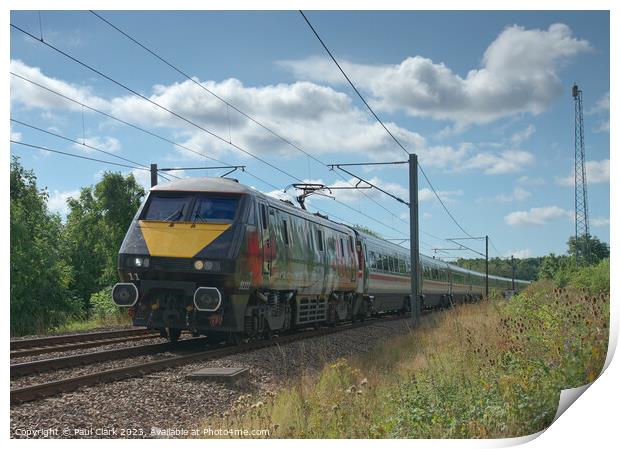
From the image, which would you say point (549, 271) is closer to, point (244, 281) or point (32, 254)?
point (244, 281)

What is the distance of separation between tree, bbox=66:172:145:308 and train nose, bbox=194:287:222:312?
2207cm

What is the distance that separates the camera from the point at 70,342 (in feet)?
52.5

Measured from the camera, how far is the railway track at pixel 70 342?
13523 mm

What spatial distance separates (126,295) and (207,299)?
1507 mm

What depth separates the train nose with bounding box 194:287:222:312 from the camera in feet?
41.0

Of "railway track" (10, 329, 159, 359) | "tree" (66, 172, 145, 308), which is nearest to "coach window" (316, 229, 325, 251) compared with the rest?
"railway track" (10, 329, 159, 359)

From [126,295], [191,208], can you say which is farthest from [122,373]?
[191,208]

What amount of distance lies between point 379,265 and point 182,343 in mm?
15166

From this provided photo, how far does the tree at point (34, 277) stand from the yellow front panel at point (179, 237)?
1408 cm

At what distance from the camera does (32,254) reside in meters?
30.4

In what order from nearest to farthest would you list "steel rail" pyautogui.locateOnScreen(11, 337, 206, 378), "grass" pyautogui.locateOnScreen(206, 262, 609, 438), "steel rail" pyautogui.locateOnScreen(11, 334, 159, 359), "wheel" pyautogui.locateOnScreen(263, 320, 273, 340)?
"grass" pyautogui.locateOnScreen(206, 262, 609, 438), "steel rail" pyautogui.locateOnScreen(11, 337, 206, 378), "steel rail" pyautogui.locateOnScreen(11, 334, 159, 359), "wheel" pyautogui.locateOnScreen(263, 320, 273, 340)

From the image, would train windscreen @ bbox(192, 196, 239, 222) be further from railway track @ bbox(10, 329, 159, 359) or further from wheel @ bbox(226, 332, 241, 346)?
railway track @ bbox(10, 329, 159, 359)

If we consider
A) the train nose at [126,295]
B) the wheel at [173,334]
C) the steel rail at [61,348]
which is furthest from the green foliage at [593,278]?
the steel rail at [61,348]

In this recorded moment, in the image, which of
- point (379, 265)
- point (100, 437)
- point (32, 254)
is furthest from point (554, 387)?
point (32, 254)
